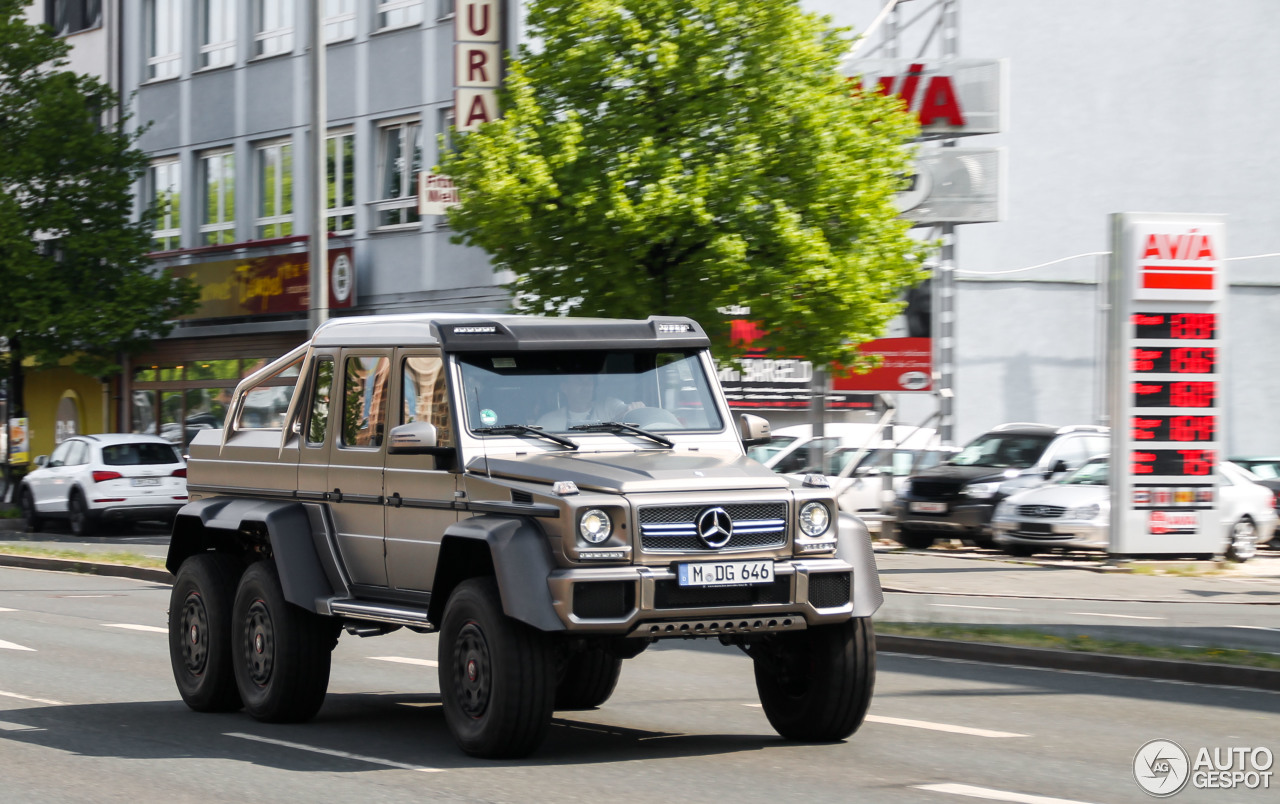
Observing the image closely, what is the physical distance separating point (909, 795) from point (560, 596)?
1657mm

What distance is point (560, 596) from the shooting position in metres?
7.93

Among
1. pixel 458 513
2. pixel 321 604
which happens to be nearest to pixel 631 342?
pixel 458 513

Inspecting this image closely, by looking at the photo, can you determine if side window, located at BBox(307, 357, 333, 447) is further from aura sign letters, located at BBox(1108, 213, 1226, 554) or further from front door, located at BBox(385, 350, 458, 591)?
aura sign letters, located at BBox(1108, 213, 1226, 554)

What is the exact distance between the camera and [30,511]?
32.0 metres

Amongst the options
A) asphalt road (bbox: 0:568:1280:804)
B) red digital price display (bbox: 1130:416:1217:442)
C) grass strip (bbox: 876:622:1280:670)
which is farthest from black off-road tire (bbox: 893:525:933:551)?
asphalt road (bbox: 0:568:1280:804)

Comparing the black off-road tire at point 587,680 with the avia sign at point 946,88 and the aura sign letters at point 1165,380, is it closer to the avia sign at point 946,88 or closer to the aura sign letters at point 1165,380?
the aura sign letters at point 1165,380

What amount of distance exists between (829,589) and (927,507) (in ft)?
58.5

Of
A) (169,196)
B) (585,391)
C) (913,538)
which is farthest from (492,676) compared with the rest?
(169,196)

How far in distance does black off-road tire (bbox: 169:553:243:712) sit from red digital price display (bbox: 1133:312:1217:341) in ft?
50.0

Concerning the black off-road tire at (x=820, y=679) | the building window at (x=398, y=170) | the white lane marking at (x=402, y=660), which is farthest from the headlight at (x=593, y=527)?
the building window at (x=398, y=170)

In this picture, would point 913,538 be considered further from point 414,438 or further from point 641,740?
point 414,438

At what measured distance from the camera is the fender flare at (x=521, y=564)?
312 inches

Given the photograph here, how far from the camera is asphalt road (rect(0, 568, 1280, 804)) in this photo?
7.71 m

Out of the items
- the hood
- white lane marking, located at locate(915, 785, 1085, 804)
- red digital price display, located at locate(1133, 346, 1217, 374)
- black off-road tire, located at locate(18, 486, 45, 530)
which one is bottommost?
black off-road tire, located at locate(18, 486, 45, 530)
